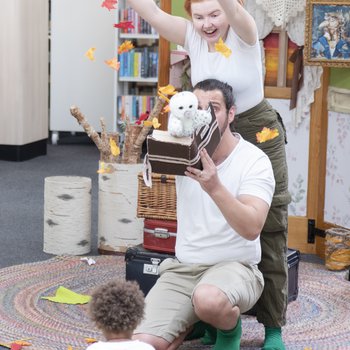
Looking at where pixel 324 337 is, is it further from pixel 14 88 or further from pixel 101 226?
pixel 14 88

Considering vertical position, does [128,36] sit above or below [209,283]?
above

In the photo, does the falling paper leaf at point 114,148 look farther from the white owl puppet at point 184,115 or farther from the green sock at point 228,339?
the white owl puppet at point 184,115

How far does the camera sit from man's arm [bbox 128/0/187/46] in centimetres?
293

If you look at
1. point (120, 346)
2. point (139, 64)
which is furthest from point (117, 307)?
point (139, 64)

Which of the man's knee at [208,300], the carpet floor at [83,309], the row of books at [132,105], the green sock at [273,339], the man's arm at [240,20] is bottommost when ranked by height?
the carpet floor at [83,309]

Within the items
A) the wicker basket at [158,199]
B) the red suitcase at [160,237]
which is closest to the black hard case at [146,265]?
the red suitcase at [160,237]

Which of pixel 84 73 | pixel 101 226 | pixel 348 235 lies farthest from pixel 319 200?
pixel 84 73

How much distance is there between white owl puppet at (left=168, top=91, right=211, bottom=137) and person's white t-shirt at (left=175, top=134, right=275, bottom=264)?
286 mm

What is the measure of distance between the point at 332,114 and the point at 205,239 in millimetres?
1863

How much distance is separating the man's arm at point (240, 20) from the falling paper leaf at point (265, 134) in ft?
0.99

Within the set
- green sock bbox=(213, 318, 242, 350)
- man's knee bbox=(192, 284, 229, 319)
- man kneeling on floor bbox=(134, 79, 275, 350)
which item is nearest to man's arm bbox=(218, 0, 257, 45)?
man kneeling on floor bbox=(134, 79, 275, 350)

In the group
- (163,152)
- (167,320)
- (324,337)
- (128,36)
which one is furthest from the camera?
(128,36)

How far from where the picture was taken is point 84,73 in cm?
786

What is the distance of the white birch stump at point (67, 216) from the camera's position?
4262mm
